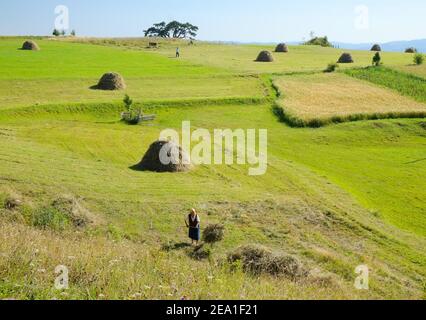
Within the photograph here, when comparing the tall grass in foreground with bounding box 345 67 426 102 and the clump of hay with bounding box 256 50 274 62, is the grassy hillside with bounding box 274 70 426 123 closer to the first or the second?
the tall grass in foreground with bounding box 345 67 426 102

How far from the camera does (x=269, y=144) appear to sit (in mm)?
40531

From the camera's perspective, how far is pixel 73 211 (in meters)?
19.6

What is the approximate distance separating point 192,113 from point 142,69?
26.9 metres

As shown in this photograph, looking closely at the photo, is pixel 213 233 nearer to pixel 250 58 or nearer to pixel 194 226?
pixel 194 226

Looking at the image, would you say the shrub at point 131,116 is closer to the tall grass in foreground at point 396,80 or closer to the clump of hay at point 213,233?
the clump of hay at point 213,233

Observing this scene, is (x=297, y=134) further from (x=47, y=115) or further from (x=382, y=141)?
(x=47, y=115)

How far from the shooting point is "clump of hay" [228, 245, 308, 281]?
14.6 metres

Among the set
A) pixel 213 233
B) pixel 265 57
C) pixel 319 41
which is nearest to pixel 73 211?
pixel 213 233

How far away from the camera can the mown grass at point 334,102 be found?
48.0 m

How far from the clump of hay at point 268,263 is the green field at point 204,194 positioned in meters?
0.68

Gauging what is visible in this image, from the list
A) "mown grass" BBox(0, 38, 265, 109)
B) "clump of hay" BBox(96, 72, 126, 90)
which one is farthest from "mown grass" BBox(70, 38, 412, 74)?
"clump of hay" BBox(96, 72, 126, 90)

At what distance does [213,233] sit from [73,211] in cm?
580

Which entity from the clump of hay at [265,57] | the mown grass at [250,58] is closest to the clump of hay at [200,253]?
the mown grass at [250,58]
